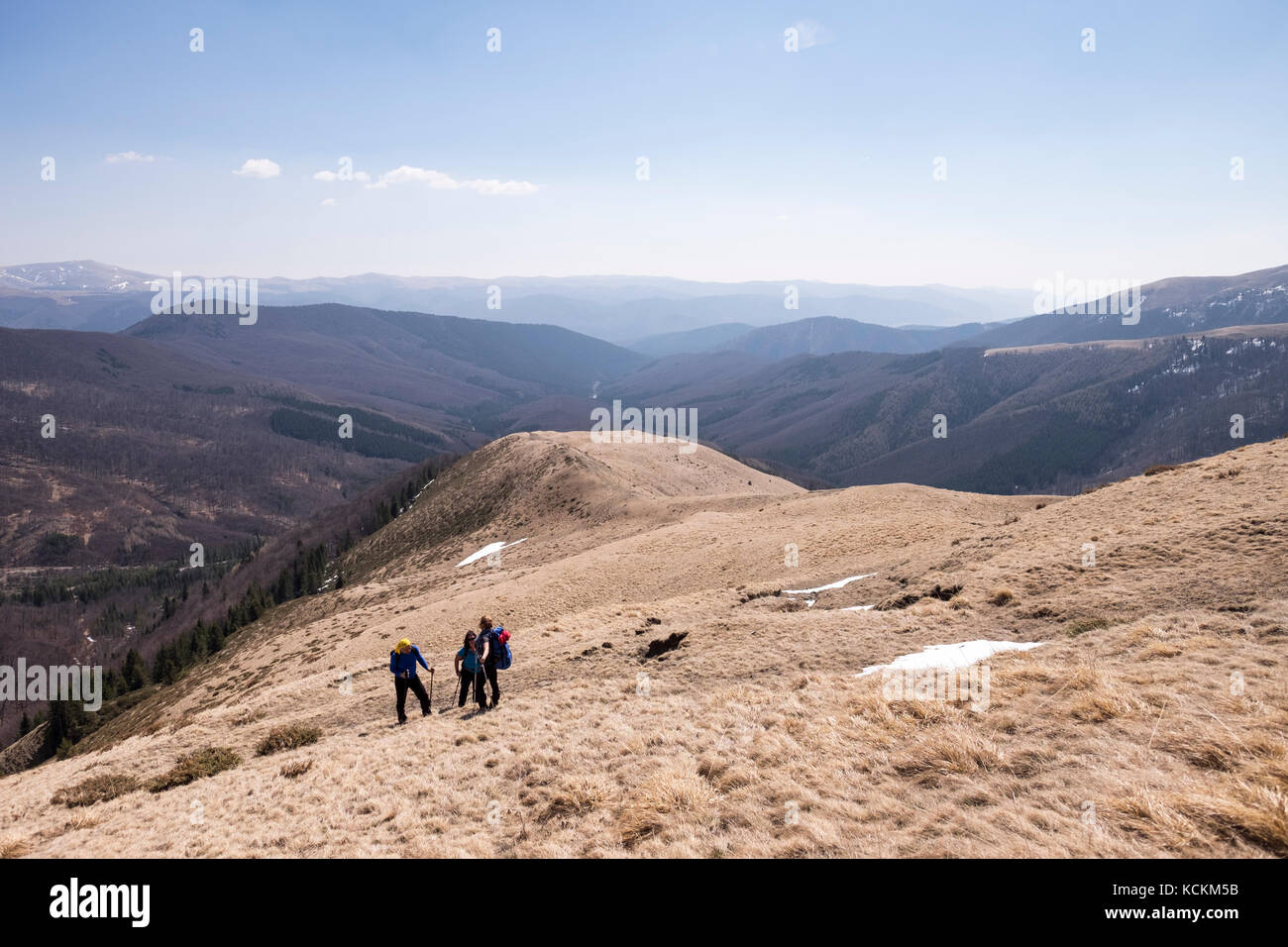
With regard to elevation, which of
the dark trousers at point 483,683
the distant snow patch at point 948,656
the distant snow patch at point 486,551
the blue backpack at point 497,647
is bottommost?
the distant snow patch at point 486,551

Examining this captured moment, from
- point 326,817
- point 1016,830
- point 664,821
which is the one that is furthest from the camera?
point 326,817

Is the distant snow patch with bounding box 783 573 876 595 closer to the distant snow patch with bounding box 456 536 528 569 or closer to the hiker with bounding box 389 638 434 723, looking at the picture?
the hiker with bounding box 389 638 434 723

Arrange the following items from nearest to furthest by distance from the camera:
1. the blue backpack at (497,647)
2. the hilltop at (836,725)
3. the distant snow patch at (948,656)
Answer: the hilltop at (836,725) → the distant snow patch at (948,656) → the blue backpack at (497,647)

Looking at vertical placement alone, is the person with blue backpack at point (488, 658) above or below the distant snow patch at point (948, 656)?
below

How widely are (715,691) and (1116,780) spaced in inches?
373

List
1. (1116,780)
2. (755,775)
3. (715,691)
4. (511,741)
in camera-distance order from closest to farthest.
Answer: (1116,780) < (755,775) < (511,741) < (715,691)

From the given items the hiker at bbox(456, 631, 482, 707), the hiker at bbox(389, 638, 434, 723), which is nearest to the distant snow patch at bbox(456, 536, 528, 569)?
the hiker at bbox(389, 638, 434, 723)

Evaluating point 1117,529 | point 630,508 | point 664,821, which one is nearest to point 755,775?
point 664,821

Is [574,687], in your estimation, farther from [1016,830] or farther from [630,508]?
[630,508]

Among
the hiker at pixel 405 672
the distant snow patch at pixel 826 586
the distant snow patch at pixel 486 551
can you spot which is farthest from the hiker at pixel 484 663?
the distant snow patch at pixel 486 551

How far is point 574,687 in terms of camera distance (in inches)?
768

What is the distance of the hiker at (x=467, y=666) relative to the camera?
1870 cm

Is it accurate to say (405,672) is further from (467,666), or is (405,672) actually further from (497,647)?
(497,647)

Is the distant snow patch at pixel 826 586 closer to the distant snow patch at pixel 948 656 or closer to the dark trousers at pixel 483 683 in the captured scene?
the distant snow patch at pixel 948 656
